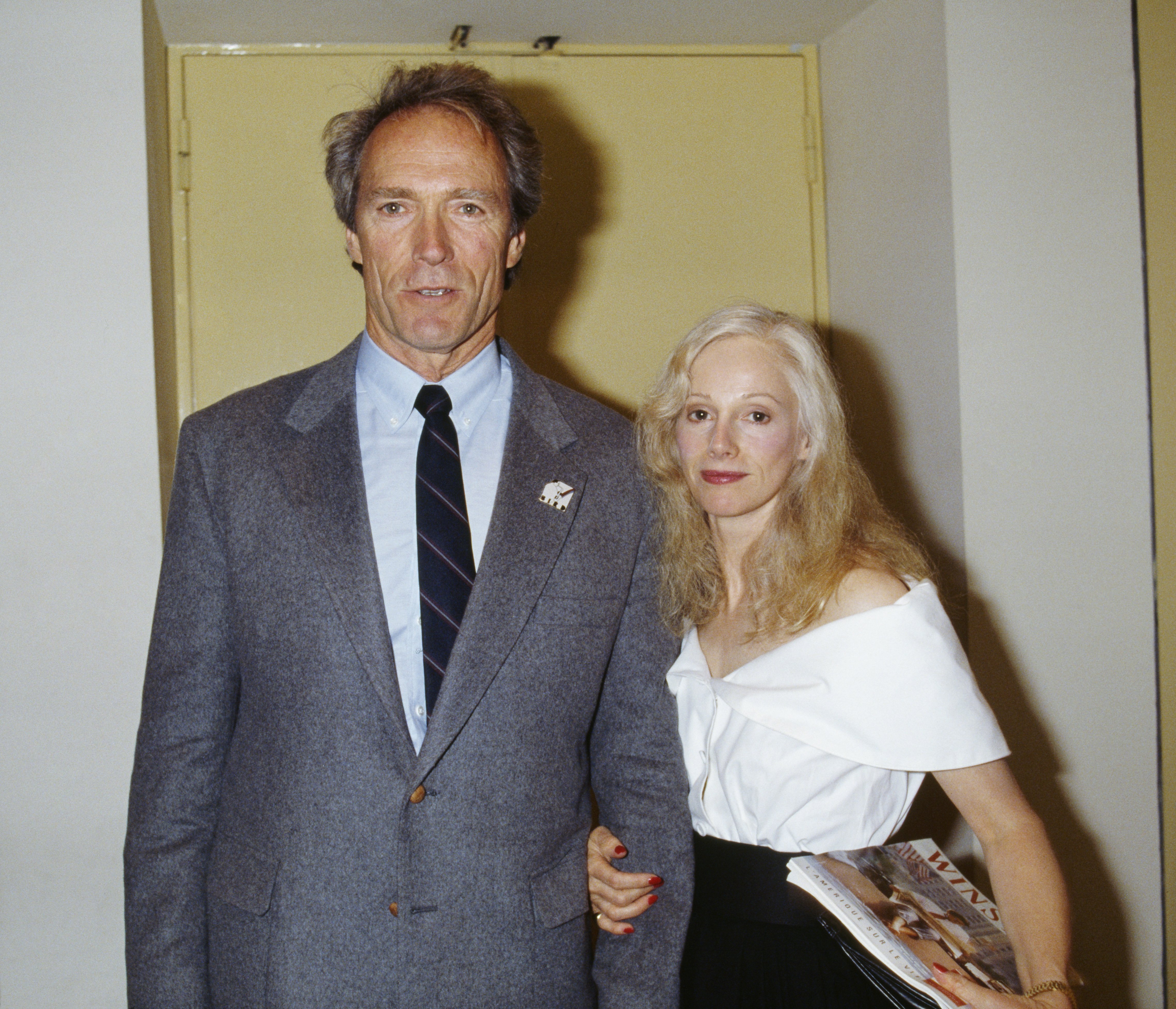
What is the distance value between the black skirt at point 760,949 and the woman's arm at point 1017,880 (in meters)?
0.21

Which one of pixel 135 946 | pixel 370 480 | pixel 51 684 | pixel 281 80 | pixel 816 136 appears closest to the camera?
pixel 135 946

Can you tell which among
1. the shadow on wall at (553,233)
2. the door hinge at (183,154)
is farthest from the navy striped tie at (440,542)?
the door hinge at (183,154)

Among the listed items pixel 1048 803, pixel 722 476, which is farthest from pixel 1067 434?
pixel 722 476

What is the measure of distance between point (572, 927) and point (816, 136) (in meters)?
2.41

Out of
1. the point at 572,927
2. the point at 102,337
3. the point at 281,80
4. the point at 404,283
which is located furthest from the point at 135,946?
the point at 281,80

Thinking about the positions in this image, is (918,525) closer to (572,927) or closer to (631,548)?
(631,548)

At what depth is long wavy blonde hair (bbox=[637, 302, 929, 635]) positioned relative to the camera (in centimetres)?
158

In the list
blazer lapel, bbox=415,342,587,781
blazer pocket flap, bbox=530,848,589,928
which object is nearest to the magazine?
blazer pocket flap, bbox=530,848,589,928

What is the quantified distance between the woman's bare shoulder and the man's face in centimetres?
72

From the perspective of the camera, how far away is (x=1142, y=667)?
2.43 meters

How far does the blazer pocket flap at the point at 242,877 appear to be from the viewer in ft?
4.32

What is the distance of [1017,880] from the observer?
53.9 inches

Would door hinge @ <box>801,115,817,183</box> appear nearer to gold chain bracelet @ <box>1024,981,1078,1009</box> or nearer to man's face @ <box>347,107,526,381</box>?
man's face @ <box>347,107,526,381</box>

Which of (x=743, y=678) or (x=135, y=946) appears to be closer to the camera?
(x=135, y=946)
